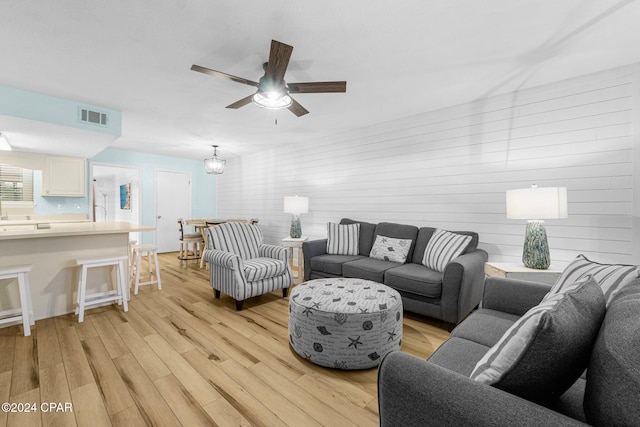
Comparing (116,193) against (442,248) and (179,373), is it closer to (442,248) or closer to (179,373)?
(179,373)

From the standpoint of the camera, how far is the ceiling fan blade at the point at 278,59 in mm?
1781

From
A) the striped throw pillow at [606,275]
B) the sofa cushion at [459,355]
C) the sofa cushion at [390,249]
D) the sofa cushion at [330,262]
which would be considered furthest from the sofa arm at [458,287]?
the sofa cushion at [330,262]

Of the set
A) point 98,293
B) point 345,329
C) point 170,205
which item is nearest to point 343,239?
point 345,329

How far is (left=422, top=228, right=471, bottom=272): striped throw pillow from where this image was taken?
9.28 ft

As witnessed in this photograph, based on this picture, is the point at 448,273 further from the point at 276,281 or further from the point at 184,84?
the point at 184,84

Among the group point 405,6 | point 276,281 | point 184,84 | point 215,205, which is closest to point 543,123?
point 405,6

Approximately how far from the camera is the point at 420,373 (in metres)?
0.82

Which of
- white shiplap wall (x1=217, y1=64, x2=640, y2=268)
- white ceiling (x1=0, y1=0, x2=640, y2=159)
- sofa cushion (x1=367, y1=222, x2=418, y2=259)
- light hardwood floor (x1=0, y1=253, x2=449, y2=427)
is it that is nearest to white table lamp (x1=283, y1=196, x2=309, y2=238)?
white shiplap wall (x1=217, y1=64, x2=640, y2=268)

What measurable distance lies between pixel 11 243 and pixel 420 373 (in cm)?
375

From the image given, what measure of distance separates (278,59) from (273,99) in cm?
48

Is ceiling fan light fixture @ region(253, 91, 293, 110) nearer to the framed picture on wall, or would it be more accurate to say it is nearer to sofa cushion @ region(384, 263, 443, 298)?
sofa cushion @ region(384, 263, 443, 298)

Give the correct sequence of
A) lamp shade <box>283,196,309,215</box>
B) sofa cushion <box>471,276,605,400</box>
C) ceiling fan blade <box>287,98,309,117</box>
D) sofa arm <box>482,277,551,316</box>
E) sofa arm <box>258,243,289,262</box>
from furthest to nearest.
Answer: lamp shade <box>283,196,309,215</box> < sofa arm <box>258,243,289,262</box> < ceiling fan blade <box>287,98,309,117</box> < sofa arm <box>482,277,551,316</box> < sofa cushion <box>471,276,605,400</box>

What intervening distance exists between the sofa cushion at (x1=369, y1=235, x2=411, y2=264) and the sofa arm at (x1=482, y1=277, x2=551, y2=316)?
1379 mm

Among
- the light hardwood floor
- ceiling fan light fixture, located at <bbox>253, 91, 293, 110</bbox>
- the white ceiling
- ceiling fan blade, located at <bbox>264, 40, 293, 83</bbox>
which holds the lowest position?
the light hardwood floor
